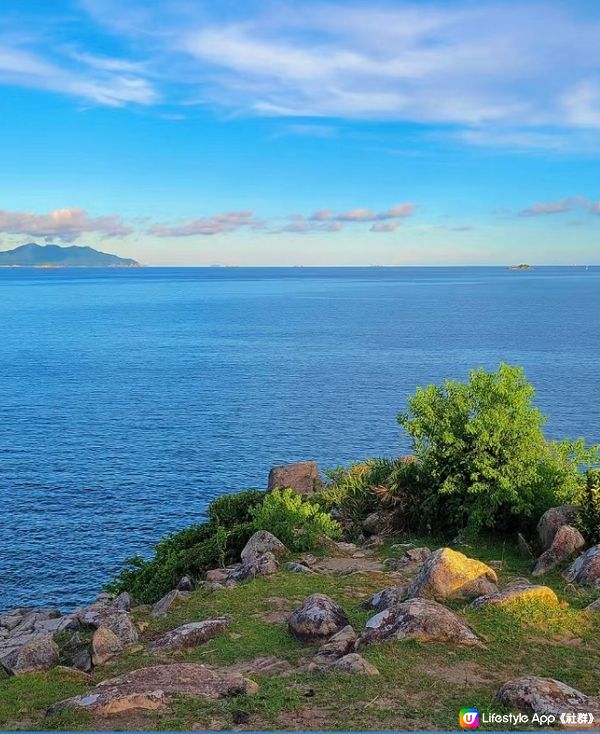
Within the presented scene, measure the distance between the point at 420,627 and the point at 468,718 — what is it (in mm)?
4084

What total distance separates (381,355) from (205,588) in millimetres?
98743

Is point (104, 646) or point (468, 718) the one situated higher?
point (468, 718)

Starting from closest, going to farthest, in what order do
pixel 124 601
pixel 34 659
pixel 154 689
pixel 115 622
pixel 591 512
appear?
pixel 154 689 → pixel 34 659 → pixel 115 622 → pixel 591 512 → pixel 124 601

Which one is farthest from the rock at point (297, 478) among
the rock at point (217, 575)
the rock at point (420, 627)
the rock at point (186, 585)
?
the rock at point (420, 627)

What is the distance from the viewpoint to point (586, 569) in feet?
79.0

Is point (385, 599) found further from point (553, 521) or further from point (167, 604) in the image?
point (553, 521)

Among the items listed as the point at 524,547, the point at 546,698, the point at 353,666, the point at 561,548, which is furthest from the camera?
the point at 524,547

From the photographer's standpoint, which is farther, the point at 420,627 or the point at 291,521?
the point at 291,521

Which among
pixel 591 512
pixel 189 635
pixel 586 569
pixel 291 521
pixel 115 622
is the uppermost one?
pixel 591 512

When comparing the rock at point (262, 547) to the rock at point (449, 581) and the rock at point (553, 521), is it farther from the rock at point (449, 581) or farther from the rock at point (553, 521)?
the rock at point (553, 521)

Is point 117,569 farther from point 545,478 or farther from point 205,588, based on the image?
point 545,478

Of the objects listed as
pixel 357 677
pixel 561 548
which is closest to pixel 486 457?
pixel 561 548

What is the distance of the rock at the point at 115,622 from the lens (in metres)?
21.8

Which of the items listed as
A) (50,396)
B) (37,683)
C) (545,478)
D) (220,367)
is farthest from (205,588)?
(220,367)
